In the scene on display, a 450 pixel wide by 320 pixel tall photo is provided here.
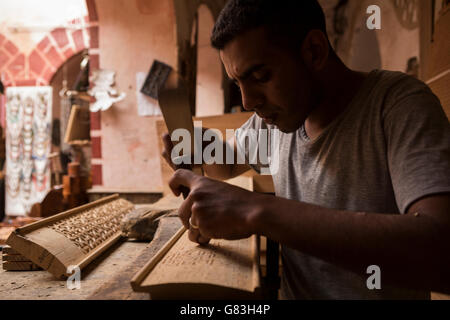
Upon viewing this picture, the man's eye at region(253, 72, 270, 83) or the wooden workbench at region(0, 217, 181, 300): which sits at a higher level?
the man's eye at region(253, 72, 270, 83)

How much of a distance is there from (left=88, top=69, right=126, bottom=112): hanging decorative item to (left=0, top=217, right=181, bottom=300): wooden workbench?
2.91 metres

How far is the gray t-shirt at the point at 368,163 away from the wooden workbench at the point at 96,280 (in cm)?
53

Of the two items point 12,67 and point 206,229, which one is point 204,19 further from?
point 206,229

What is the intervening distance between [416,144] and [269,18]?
1.63 ft

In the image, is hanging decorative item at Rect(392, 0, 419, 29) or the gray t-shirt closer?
the gray t-shirt

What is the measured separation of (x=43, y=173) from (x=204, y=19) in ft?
13.7

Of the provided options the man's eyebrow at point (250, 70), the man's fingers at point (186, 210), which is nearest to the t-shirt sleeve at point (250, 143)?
the man's eyebrow at point (250, 70)

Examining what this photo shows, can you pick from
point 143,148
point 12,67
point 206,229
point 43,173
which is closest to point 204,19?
point 143,148

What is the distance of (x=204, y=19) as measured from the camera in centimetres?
472

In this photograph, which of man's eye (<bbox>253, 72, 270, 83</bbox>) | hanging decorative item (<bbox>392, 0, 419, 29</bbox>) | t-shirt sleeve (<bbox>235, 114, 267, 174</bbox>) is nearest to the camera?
man's eye (<bbox>253, 72, 270, 83</bbox>)

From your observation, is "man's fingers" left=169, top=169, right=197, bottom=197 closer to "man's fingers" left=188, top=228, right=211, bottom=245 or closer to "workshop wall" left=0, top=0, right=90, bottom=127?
"man's fingers" left=188, top=228, right=211, bottom=245

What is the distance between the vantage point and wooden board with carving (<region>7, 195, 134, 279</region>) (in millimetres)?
1046

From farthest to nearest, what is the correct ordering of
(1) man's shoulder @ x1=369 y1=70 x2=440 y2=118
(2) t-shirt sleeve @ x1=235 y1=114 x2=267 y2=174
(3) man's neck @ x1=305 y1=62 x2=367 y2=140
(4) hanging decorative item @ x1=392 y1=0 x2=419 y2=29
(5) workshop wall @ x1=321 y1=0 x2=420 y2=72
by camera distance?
(5) workshop wall @ x1=321 y1=0 x2=420 y2=72 → (4) hanging decorative item @ x1=392 y1=0 x2=419 y2=29 → (2) t-shirt sleeve @ x1=235 y1=114 x2=267 y2=174 → (3) man's neck @ x1=305 y1=62 x2=367 y2=140 → (1) man's shoulder @ x1=369 y1=70 x2=440 y2=118

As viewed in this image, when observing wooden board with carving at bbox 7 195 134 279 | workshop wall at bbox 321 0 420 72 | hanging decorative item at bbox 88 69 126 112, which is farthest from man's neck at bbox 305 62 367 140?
hanging decorative item at bbox 88 69 126 112
